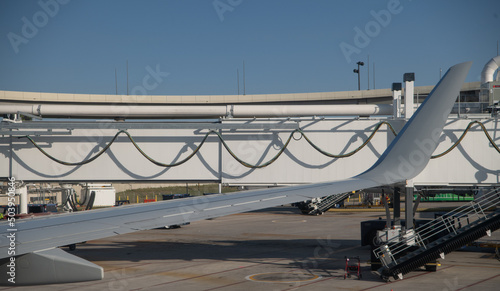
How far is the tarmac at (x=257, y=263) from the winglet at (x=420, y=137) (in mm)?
5567

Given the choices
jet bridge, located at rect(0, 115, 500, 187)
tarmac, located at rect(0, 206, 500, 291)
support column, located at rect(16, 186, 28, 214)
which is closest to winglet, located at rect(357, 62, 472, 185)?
tarmac, located at rect(0, 206, 500, 291)

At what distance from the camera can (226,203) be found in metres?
10.4

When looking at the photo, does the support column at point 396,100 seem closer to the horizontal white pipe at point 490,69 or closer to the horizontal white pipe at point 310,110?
the horizontal white pipe at point 310,110

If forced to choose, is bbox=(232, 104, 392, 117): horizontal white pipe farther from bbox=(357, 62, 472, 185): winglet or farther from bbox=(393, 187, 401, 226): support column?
bbox=(357, 62, 472, 185): winglet

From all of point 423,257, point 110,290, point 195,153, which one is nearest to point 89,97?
point 195,153

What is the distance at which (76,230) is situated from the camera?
27.6 ft

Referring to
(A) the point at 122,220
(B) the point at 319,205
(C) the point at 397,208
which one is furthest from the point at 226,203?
(B) the point at 319,205

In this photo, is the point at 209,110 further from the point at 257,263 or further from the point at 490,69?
the point at 490,69

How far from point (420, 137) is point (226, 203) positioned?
7441 mm

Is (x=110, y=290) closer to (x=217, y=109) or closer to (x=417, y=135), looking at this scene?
(x=217, y=109)

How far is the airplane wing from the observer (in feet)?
23.0

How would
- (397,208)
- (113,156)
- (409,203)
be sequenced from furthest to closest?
(113,156) < (397,208) < (409,203)

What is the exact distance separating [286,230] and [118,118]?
18.7 m

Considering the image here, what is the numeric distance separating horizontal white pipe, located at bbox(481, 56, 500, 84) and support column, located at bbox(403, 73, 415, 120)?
12.4 metres
